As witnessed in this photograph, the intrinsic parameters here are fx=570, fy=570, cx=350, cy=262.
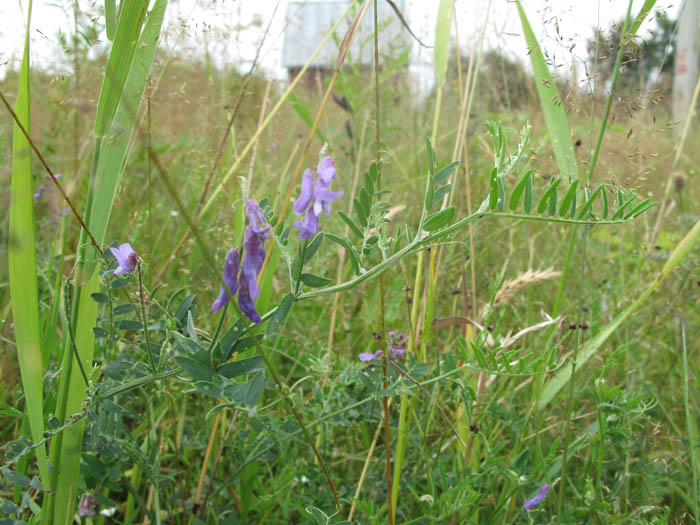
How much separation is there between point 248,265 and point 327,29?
171cm

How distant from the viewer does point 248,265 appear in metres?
0.57

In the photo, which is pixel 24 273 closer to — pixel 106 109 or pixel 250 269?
pixel 106 109

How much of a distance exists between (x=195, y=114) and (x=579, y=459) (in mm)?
2272

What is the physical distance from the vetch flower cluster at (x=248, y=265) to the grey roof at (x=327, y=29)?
1487mm

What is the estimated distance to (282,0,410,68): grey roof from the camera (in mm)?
2191

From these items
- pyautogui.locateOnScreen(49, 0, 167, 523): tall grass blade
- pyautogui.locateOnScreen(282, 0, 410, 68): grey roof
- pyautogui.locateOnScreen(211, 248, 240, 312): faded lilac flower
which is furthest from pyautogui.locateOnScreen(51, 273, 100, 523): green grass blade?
pyautogui.locateOnScreen(282, 0, 410, 68): grey roof

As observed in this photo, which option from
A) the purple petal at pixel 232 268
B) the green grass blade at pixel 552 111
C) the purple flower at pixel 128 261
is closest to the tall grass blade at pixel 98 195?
the purple flower at pixel 128 261

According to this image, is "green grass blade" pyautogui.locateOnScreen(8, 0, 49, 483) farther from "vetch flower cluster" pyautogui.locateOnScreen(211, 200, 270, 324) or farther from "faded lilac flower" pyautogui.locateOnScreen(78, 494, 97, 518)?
"vetch flower cluster" pyautogui.locateOnScreen(211, 200, 270, 324)

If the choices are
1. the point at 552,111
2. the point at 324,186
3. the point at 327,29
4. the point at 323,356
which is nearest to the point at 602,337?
the point at 552,111

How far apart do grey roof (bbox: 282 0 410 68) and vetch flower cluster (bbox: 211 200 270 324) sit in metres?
1.49

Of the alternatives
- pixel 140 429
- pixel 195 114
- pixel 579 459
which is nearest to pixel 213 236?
pixel 140 429

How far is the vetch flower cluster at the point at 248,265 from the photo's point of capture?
561 mm

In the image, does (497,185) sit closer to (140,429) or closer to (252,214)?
(252,214)

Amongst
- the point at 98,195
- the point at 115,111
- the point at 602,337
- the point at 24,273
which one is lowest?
the point at 602,337
